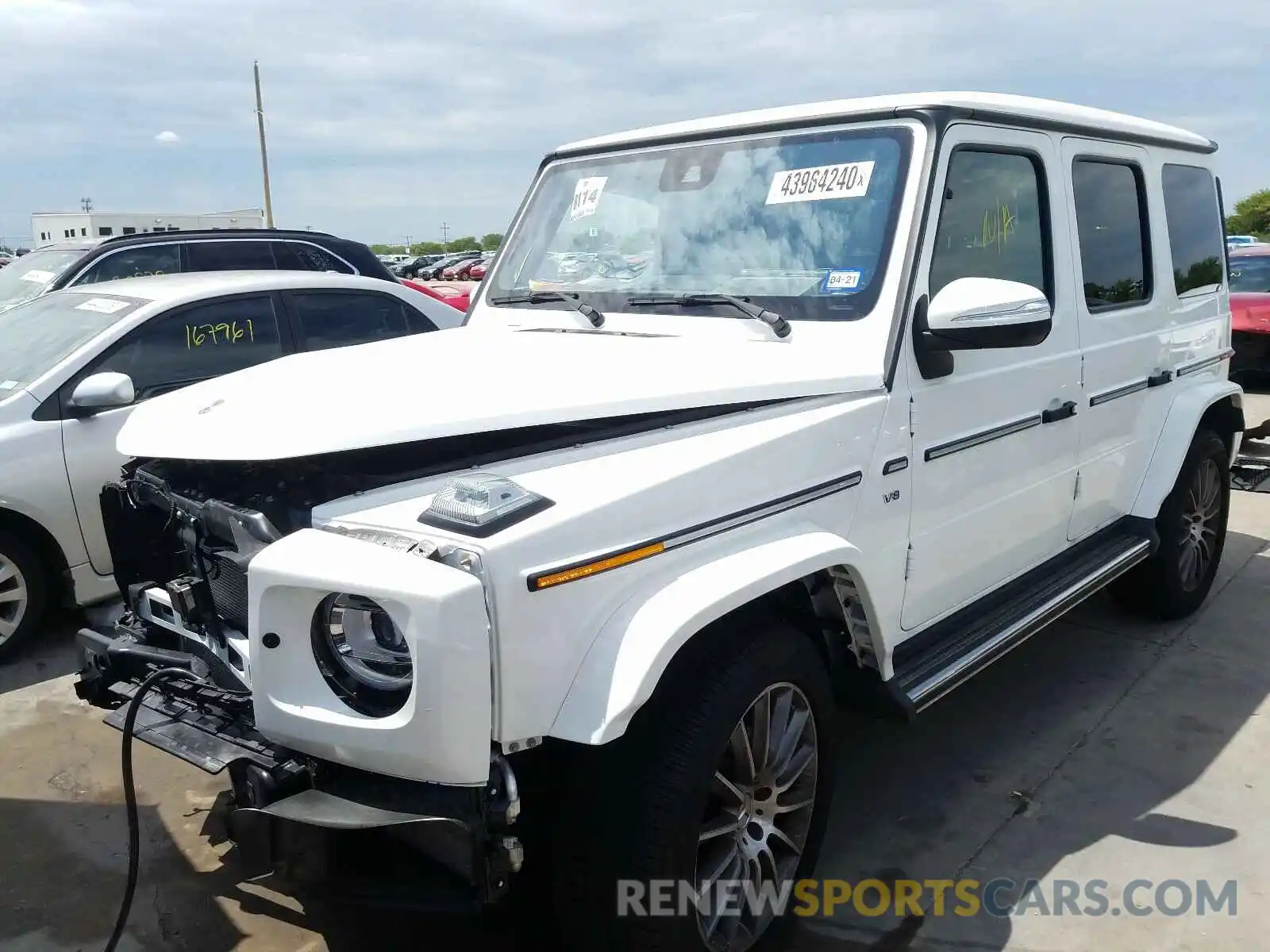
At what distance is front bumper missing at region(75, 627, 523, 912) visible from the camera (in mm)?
2043

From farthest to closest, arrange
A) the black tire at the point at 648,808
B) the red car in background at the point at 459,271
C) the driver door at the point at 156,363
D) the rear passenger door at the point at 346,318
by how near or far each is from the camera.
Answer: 1. the red car in background at the point at 459,271
2. the rear passenger door at the point at 346,318
3. the driver door at the point at 156,363
4. the black tire at the point at 648,808

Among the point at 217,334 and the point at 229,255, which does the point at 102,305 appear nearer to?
the point at 217,334

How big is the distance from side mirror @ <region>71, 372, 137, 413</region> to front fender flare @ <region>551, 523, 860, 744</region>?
131 inches

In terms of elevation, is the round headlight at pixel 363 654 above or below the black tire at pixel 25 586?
above

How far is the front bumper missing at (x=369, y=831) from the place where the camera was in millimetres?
2043

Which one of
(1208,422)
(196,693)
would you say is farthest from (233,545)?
(1208,422)

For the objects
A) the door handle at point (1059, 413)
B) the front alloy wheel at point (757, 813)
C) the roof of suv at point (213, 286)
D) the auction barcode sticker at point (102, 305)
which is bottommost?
the front alloy wheel at point (757, 813)

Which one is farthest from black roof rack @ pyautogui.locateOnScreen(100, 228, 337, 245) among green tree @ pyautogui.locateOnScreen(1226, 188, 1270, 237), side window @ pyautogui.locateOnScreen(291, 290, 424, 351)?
green tree @ pyautogui.locateOnScreen(1226, 188, 1270, 237)

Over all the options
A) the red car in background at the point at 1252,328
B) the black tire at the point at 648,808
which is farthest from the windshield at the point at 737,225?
the red car in background at the point at 1252,328

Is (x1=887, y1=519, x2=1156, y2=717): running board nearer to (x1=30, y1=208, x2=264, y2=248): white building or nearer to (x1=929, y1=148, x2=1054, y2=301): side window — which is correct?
(x1=929, y1=148, x2=1054, y2=301): side window

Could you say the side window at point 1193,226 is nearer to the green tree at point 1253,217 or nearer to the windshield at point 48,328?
the windshield at point 48,328

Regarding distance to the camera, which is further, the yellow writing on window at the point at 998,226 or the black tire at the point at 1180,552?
the black tire at the point at 1180,552

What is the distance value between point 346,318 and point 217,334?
81cm

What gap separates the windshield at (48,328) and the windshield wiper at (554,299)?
2.50 metres
